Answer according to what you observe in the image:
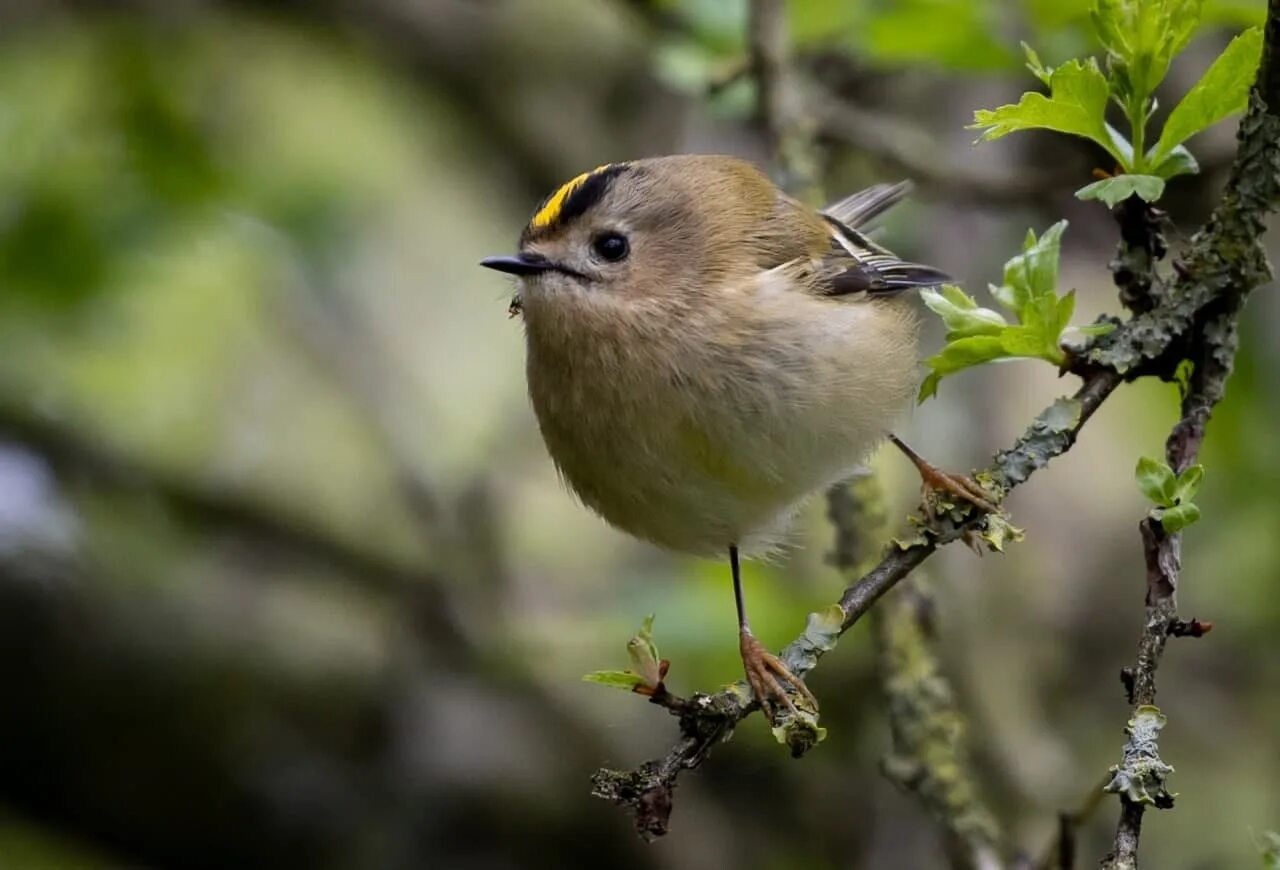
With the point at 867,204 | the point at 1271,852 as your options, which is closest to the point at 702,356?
the point at 867,204

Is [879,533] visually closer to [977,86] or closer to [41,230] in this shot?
[977,86]

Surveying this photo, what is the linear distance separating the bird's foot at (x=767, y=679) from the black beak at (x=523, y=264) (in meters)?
0.77

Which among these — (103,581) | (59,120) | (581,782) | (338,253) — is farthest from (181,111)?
(581,782)

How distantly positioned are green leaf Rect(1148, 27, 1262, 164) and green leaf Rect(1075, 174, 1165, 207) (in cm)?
7

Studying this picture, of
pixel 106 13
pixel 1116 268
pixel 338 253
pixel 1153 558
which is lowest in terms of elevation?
pixel 1153 558

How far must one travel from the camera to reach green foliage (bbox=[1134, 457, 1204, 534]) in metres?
1.66

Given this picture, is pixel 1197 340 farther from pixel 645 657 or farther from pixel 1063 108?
pixel 645 657

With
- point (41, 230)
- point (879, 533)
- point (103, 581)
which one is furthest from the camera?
point (103, 581)

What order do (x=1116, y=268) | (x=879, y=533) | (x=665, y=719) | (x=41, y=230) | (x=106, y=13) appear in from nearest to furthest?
(x=1116, y=268), (x=879, y=533), (x=41, y=230), (x=665, y=719), (x=106, y=13)

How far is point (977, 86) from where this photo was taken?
4.29 meters

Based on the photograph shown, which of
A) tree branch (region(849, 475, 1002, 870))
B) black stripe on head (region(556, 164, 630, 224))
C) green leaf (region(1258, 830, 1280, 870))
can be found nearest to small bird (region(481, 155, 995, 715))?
black stripe on head (region(556, 164, 630, 224))

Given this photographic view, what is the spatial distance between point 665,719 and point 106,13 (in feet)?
9.15

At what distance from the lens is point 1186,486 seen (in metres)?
1.68

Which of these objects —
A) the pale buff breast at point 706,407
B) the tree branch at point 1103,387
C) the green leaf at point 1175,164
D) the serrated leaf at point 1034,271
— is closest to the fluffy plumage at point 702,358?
the pale buff breast at point 706,407
